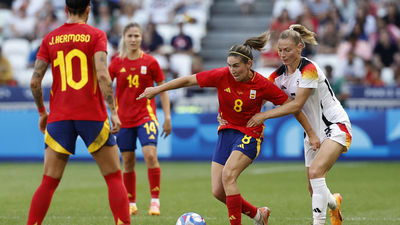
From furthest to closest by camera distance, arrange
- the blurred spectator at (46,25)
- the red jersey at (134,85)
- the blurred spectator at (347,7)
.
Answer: the blurred spectator at (46,25), the blurred spectator at (347,7), the red jersey at (134,85)

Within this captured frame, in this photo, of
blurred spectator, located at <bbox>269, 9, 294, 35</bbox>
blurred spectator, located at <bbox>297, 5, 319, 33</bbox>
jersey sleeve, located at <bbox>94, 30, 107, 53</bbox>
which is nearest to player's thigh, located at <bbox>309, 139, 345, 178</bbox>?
jersey sleeve, located at <bbox>94, 30, 107, 53</bbox>

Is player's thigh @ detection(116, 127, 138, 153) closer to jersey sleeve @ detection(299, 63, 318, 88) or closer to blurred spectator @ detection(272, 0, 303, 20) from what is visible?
→ jersey sleeve @ detection(299, 63, 318, 88)

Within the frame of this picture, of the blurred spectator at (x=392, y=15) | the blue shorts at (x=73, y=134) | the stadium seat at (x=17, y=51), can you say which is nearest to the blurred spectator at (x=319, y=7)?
the blurred spectator at (x=392, y=15)

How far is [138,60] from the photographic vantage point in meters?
9.91

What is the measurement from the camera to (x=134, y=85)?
386 inches

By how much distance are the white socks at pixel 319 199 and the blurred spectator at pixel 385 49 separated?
13985mm

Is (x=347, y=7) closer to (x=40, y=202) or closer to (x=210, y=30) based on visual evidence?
(x=210, y=30)

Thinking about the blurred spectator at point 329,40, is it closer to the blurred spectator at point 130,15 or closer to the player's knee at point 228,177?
the blurred spectator at point 130,15

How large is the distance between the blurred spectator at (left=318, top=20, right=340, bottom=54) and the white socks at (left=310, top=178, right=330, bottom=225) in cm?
1402

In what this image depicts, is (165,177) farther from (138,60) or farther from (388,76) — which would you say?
(388,76)

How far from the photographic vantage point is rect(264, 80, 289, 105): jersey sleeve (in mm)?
7562

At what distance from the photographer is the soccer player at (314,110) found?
24.3 feet

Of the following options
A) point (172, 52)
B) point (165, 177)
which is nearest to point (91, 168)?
point (165, 177)

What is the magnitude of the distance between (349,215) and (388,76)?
1197 cm
